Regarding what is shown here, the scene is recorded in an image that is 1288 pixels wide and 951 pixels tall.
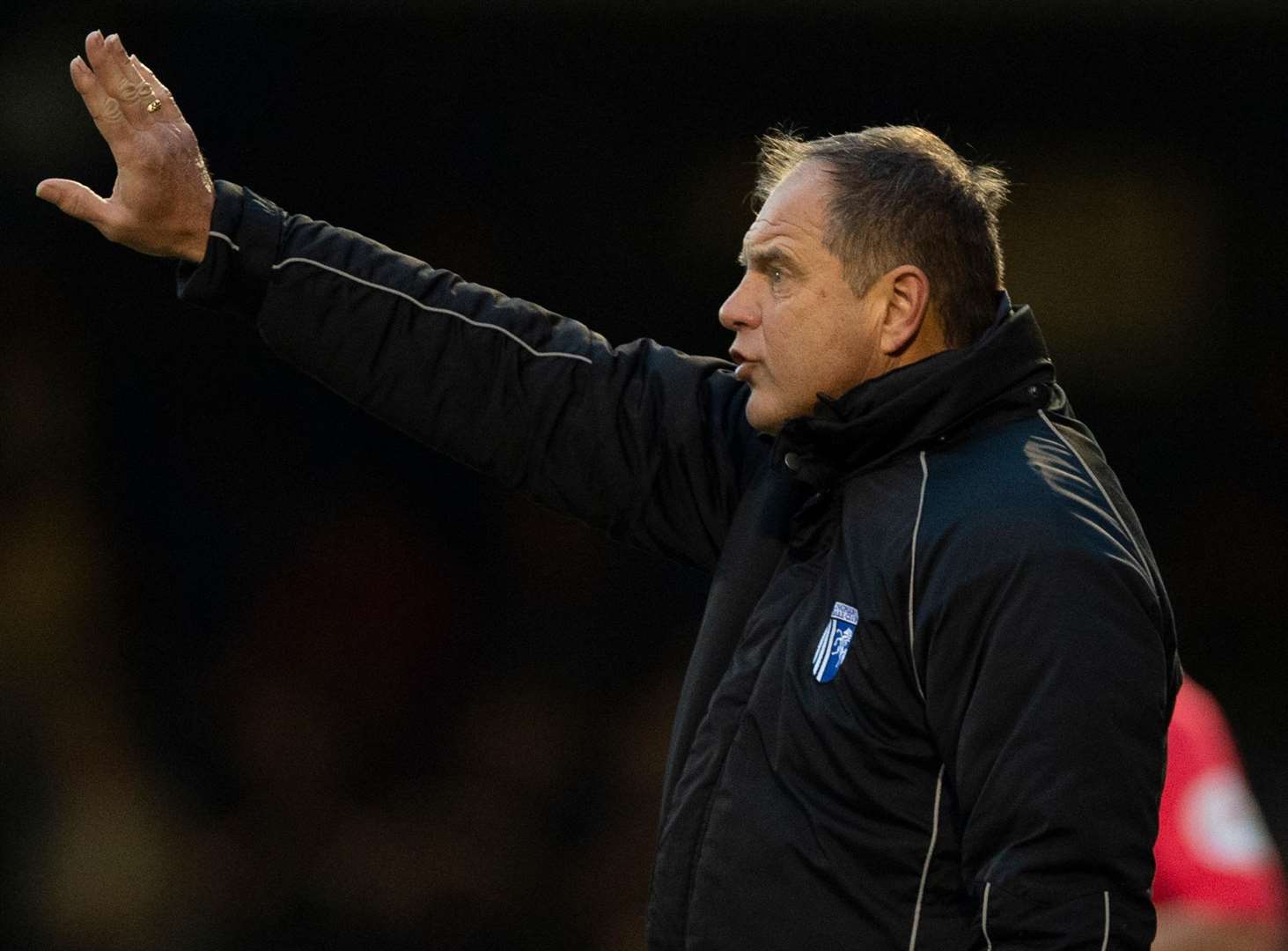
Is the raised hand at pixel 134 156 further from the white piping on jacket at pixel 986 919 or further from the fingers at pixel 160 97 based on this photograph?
the white piping on jacket at pixel 986 919

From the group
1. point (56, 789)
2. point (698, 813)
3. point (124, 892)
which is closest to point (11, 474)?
point (56, 789)

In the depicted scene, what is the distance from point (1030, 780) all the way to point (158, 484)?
3596 mm

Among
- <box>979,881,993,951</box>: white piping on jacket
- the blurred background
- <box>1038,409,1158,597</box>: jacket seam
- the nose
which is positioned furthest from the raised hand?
the blurred background

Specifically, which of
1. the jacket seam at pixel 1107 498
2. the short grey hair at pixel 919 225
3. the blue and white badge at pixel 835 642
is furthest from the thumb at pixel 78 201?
the jacket seam at pixel 1107 498

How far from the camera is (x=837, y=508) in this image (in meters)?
1.95

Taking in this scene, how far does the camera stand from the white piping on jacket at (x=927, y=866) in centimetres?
178

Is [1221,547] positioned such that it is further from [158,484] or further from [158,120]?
[158,120]

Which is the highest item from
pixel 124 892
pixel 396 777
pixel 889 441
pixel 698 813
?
pixel 889 441

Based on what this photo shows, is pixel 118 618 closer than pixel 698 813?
No

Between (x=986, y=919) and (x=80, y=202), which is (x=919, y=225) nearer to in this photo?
(x=986, y=919)

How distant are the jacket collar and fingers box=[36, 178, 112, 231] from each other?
824 millimetres

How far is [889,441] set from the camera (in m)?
1.93

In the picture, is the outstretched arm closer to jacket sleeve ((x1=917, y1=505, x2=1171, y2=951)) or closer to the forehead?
the forehead

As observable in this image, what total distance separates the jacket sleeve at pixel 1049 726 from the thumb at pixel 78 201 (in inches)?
41.4
